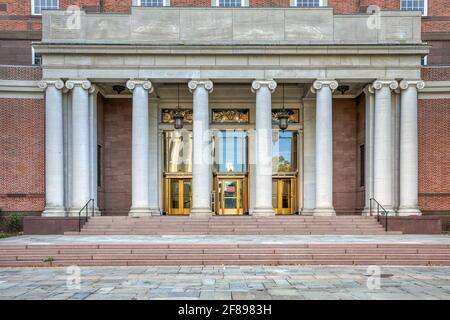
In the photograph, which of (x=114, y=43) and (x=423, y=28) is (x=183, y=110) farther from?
(x=423, y=28)

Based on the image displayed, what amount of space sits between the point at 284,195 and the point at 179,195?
6535 mm

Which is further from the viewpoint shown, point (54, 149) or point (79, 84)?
point (79, 84)

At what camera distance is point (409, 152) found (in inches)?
938

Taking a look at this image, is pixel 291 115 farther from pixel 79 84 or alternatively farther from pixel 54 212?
pixel 54 212

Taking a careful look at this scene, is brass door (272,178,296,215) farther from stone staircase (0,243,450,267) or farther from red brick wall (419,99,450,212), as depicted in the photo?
stone staircase (0,243,450,267)

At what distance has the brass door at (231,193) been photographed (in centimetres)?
2958

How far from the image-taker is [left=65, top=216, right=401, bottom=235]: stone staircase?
21766 mm

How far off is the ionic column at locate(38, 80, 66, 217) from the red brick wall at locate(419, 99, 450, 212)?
1887 centimetres

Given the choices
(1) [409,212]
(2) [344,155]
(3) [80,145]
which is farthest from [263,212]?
(3) [80,145]

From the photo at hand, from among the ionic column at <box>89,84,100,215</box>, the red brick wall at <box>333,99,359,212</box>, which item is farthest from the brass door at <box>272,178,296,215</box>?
the ionic column at <box>89,84,100,215</box>

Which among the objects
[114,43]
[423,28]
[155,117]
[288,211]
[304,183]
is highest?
[423,28]

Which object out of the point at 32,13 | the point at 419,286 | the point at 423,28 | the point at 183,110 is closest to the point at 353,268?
the point at 419,286

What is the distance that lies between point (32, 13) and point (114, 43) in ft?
30.8

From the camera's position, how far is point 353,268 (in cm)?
1443
